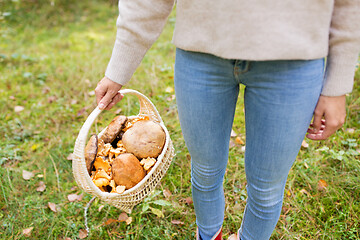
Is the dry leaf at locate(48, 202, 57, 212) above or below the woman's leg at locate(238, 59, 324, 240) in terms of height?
below

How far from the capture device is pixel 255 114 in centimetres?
98

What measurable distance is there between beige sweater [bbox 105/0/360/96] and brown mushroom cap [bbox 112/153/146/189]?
813 millimetres

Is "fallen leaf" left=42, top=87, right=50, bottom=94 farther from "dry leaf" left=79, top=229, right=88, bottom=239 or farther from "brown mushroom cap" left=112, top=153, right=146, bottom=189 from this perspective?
"brown mushroom cap" left=112, top=153, right=146, bottom=189

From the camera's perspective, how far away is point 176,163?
2242 millimetres

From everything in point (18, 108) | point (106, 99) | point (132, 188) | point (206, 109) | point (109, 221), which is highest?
point (206, 109)

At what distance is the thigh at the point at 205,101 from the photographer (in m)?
0.97

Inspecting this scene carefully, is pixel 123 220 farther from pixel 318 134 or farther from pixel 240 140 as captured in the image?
pixel 318 134

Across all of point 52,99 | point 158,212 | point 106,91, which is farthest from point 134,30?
point 52,99

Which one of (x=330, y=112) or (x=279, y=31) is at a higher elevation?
(x=279, y=31)

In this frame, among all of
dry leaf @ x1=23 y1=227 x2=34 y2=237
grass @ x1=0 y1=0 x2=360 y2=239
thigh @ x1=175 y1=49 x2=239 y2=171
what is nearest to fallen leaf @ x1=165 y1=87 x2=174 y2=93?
grass @ x1=0 y1=0 x2=360 y2=239

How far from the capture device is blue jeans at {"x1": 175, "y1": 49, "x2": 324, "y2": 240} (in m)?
0.88

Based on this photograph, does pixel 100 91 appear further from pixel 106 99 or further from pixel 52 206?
pixel 52 206

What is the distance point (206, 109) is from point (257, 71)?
9.3 inches

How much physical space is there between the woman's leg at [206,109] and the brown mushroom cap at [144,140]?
0.40m
